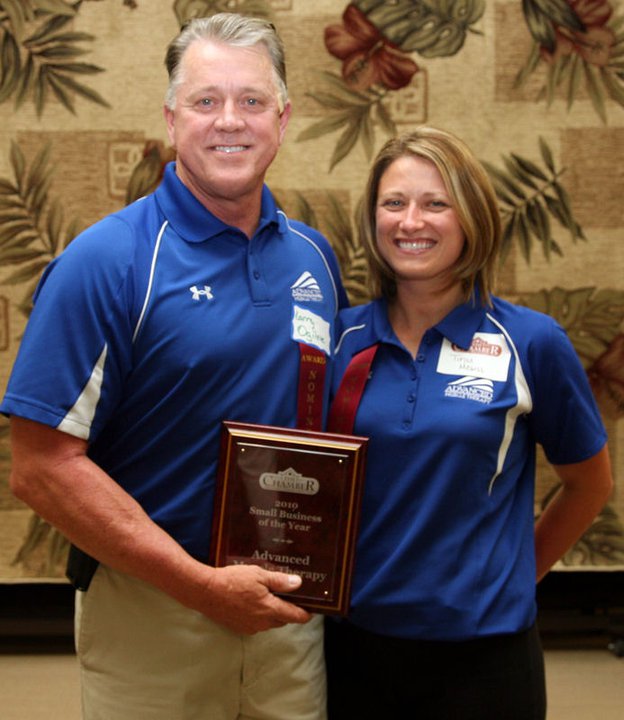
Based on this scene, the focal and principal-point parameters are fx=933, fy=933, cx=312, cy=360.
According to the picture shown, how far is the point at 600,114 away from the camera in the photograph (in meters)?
3.06

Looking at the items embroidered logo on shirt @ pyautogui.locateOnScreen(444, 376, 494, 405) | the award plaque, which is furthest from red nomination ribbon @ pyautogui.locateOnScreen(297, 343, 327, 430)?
embroidered logo on shirt @ pyautogui.locateOnScreen(444, 376, 494, 405)

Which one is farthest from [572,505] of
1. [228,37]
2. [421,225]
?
[228,37]

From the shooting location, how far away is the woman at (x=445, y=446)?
166cm

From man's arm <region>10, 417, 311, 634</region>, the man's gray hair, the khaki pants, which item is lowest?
the khaki pants

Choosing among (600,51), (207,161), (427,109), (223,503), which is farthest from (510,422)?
(600,51)

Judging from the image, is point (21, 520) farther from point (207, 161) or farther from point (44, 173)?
point (207, 161)

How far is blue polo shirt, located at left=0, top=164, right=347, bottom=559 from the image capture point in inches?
59.3

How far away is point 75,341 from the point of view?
1.50 metres

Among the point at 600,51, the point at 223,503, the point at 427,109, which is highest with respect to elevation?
the point at 600,51

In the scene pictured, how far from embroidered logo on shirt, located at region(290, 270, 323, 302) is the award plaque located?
297mm

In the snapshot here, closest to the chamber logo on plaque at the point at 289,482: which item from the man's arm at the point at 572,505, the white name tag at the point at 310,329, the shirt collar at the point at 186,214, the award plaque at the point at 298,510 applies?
the award plaque at the point at 298,510

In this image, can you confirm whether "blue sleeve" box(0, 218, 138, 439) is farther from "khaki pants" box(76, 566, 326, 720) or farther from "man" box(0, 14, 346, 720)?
"khaki pants" box(76, 566, 326, 720)

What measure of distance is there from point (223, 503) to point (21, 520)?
5.78 feet

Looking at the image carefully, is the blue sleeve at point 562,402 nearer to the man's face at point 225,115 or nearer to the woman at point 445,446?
the woman at point 445,446
